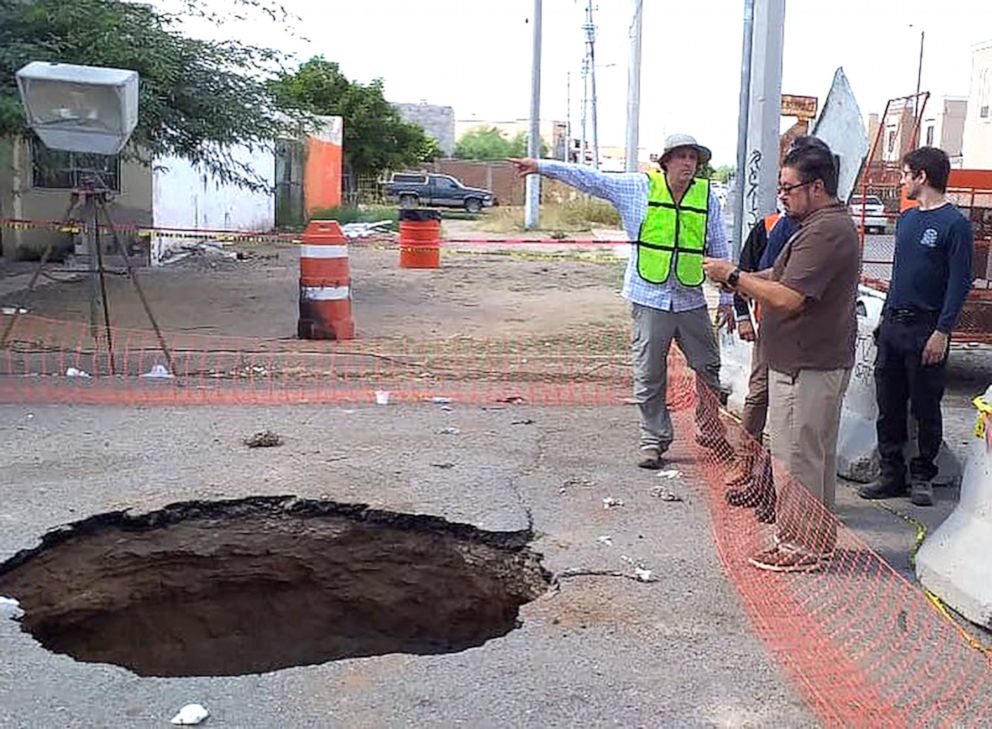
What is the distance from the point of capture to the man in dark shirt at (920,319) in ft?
20.7

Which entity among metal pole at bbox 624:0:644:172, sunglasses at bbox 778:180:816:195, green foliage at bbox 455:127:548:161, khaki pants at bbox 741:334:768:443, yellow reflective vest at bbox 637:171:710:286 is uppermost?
green foliage at bbox 455:127:548:161

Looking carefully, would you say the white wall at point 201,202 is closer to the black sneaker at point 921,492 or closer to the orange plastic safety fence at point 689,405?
the orange plastic safety fence at point 689,405

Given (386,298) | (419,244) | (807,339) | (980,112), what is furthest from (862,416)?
(980,112)

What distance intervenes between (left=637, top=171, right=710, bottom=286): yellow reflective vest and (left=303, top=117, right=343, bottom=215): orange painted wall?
2927 cm

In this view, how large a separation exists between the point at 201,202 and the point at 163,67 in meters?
13.3

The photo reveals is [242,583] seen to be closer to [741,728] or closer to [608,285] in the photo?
[741,728]

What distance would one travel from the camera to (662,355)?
706 cm

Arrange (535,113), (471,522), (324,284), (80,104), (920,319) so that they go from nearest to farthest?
(471,522) → (920,319) → (80,104) → (324,284) → (535,113)

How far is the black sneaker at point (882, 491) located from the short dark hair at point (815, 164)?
2211mm

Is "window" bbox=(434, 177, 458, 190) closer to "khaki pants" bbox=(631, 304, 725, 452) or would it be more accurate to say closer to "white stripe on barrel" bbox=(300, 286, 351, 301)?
"white stripe on barrel" bbox=(300, 286, 351, 301)

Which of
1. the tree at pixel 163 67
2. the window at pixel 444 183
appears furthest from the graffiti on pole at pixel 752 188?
the window at pixel 444 183

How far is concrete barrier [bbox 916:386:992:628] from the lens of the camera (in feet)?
15.9

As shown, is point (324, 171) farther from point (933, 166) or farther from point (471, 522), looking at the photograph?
point (471, 522)

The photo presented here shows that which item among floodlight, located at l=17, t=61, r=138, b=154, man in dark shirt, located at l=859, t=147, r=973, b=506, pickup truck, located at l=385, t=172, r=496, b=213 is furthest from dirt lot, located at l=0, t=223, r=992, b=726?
pickup truck, located at l=385, t=172, r=496, b=213
